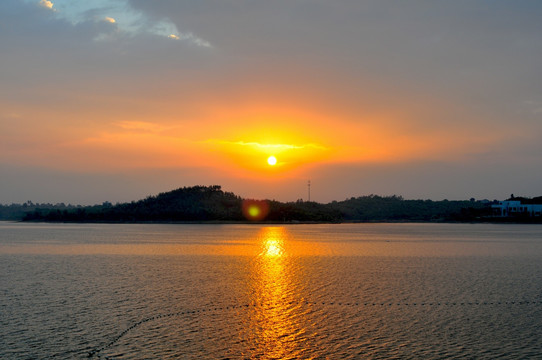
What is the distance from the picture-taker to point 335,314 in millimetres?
32969

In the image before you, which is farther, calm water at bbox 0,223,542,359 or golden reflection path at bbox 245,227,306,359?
golden reflection path at bbox 245,227,306,359

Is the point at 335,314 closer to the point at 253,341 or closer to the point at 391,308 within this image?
the point at 391,308

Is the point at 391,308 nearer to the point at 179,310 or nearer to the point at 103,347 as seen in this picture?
the point at 179,310

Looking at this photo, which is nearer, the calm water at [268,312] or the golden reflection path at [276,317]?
the calm water at [268,312]

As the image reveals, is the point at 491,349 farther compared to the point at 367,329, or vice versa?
the point at 367,329

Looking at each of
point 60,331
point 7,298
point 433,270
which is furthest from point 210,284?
point 433,270

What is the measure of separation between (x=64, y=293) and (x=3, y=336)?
45.0 ft

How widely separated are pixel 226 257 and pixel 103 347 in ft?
170

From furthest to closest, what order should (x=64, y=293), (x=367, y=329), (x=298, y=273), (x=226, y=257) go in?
(x=226, y=257), (x=298, y=273), (x=64, y=293), (x=367, y=329)

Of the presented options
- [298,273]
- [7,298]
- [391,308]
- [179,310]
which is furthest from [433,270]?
[7,298]

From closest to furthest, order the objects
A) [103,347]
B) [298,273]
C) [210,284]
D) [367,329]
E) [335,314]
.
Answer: [103,347]
[367,329]
[335,314]
[210,284]
[298,273]

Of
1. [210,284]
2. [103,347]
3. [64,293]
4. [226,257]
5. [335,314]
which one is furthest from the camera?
[226,257]

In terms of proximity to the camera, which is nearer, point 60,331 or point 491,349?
point 491,349

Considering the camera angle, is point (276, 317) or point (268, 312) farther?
point (268, 312)
